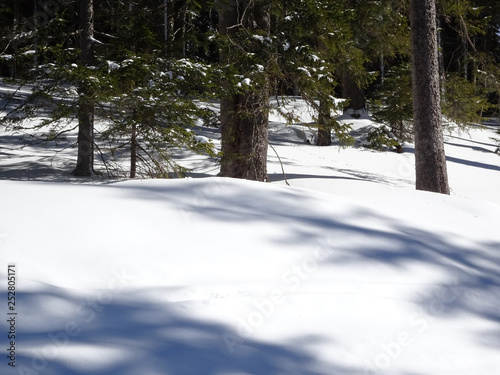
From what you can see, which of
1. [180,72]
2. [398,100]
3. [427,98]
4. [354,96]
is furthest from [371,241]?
[354,96]

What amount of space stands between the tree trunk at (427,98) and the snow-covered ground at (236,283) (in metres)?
4.79

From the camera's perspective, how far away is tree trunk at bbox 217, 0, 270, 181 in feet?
30.6

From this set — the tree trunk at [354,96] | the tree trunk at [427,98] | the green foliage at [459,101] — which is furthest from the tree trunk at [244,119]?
the tree trunk at [354,96]

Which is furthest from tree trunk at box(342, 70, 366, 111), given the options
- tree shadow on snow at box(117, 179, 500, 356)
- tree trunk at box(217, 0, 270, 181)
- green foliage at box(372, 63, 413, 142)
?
tree shadow on snow at box(117, 179, 500, 356)

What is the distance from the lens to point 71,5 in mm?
10969

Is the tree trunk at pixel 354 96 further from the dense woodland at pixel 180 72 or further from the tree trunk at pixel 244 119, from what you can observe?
the tree trunk at pixel 244 119

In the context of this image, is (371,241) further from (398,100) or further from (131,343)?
(398,100)

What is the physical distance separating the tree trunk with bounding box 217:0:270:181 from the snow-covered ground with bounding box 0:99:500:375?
13.6ft

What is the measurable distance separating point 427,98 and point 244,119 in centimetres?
336

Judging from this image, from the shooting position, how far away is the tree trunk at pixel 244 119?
9328mm

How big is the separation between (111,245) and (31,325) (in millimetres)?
962

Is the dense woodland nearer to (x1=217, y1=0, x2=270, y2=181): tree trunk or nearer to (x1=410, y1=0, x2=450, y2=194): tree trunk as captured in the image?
(x1=217, y1=0, x2=270, y2=181): tree trunk

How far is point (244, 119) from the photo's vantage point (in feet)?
31.2

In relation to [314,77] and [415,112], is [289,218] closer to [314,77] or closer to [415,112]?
[314,77]
